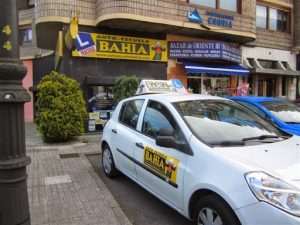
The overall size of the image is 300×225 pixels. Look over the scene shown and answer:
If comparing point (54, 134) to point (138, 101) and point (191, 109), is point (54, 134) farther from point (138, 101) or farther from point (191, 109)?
point (191, 109)

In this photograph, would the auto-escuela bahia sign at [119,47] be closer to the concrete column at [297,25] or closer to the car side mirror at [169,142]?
the car side mirror at [169,142]

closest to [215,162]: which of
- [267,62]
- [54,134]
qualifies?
[54,134]

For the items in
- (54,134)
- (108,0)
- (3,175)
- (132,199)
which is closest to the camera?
(3,175)

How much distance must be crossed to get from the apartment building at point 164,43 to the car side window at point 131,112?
5.15 m

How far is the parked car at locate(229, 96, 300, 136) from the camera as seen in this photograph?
19.9ft

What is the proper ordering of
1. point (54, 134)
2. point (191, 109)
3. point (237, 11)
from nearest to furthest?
point (191, 109) < point (54, 134) < point (237, 11)

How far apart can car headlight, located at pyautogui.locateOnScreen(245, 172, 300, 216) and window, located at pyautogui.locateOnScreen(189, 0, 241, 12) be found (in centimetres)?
1141

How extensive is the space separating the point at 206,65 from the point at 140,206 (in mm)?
10316

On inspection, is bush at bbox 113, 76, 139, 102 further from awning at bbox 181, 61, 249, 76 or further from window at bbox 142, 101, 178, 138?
window at bbox 142, 101, 178, 138

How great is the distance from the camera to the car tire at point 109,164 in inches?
221

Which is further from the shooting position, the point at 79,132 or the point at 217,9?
the point at 217,9

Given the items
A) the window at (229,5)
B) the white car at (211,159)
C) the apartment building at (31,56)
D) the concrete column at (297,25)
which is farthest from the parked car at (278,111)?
the apartment building at (31,56)

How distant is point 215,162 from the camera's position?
3.09 meters

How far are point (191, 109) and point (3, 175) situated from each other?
2397mm
